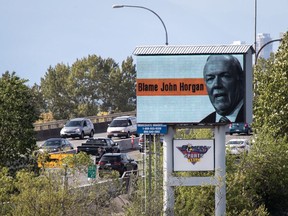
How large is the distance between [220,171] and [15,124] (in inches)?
272

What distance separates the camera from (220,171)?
98.5ft

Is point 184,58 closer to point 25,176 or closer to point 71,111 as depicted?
point 25,176

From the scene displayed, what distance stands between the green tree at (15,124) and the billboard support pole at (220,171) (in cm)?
613

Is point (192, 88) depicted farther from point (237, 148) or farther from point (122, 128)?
point (122, 128)

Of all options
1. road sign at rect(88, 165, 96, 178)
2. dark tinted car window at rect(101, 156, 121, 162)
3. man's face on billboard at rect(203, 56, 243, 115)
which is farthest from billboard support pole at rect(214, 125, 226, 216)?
dark tinted car window at rect(101, 156, 121, 162)

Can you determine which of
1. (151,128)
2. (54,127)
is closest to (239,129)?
(54,127)

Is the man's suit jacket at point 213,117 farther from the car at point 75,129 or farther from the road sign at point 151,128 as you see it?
the car at point 75,129

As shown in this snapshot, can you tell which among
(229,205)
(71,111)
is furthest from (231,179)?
(71,111)

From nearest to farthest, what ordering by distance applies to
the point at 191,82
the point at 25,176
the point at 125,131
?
the point at 25,176
the point at 191,82
the point at 125,131

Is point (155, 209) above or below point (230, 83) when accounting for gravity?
below

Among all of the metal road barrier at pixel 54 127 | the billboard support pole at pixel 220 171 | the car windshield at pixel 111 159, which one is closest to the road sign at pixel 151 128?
the billboard support pole at pixel 220 171

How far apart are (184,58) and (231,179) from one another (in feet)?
16.8

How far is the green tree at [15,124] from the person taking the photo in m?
31.6

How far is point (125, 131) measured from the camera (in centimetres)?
7244
